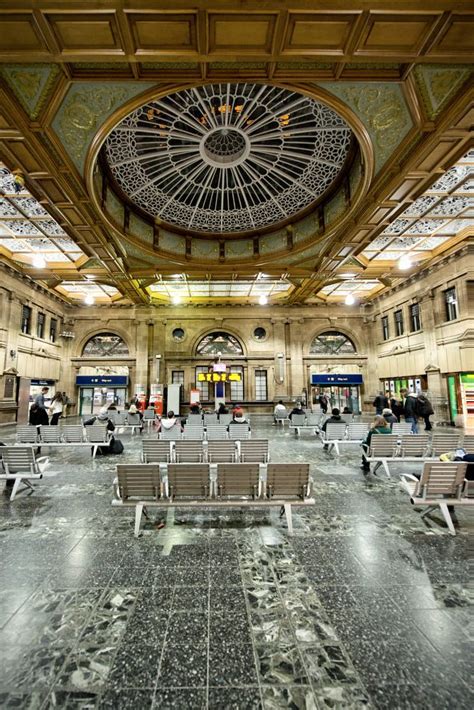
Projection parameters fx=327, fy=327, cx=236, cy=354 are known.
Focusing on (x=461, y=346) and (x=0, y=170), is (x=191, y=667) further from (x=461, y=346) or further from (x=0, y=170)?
(x=461, y=346)

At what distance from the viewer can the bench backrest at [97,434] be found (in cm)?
904

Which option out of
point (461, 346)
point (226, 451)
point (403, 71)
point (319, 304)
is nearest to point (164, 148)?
point (403, 71)

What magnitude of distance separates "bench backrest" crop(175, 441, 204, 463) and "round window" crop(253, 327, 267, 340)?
1855 centimetres

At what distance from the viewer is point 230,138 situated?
10508 mm

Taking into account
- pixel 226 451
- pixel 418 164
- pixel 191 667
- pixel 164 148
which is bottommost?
pixel 191 667

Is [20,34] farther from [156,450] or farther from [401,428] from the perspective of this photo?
[401,428]

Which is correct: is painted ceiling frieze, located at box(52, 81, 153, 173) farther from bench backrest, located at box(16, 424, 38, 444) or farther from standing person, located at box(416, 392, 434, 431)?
standing person, located at box(416, 392, 434, 431)

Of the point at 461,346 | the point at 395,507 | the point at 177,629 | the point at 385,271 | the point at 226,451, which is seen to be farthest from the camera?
the point at 385,271

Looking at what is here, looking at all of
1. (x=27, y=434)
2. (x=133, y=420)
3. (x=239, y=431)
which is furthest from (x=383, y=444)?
(x=133, y=420)

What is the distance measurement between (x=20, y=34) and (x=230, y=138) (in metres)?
6.31

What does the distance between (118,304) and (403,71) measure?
69.6ft

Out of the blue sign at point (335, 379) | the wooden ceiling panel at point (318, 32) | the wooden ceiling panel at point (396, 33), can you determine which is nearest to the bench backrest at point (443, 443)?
the wooden ceiling panel at point (396, 33)

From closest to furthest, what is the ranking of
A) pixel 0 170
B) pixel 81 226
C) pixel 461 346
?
pixel 0 170
pixel 81 226
pixel 461 346

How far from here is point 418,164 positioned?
920cm
